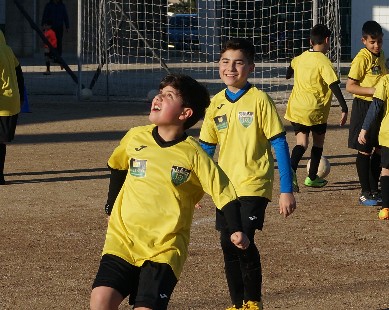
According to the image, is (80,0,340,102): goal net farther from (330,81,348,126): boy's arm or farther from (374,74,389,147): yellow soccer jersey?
(374,74,389,147): yellow soccer jersey

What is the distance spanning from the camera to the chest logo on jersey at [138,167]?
5402 millimetres

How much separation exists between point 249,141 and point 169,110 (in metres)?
1.54

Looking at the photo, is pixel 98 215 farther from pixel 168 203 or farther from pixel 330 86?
pixel 168 203

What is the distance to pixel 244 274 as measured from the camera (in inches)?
Result: 262

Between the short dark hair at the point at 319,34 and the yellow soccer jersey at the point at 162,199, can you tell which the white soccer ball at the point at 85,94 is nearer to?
the short dark hair at the point at 319,34

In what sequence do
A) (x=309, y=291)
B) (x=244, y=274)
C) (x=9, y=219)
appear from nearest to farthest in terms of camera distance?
(x=244, y=274) < (x=309, y=291) < (x=9, y=219)

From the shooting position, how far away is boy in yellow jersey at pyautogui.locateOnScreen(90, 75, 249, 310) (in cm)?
516

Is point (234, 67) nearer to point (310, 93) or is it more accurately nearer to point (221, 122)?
point (221, 122)

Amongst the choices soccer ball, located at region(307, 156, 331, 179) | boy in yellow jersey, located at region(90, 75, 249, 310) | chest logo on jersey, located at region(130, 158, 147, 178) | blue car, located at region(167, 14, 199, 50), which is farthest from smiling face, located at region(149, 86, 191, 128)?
blue car, located at region(167, 14, 199, 50)

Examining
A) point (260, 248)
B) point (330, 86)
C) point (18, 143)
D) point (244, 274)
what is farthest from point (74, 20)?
point (244, 274)

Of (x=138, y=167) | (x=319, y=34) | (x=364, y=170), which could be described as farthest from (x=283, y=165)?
(x=319, y=34)

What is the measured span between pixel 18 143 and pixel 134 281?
10.1 m

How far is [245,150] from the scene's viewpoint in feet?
22.5

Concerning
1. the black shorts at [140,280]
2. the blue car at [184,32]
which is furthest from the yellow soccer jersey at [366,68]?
the blue car at [184,32]
